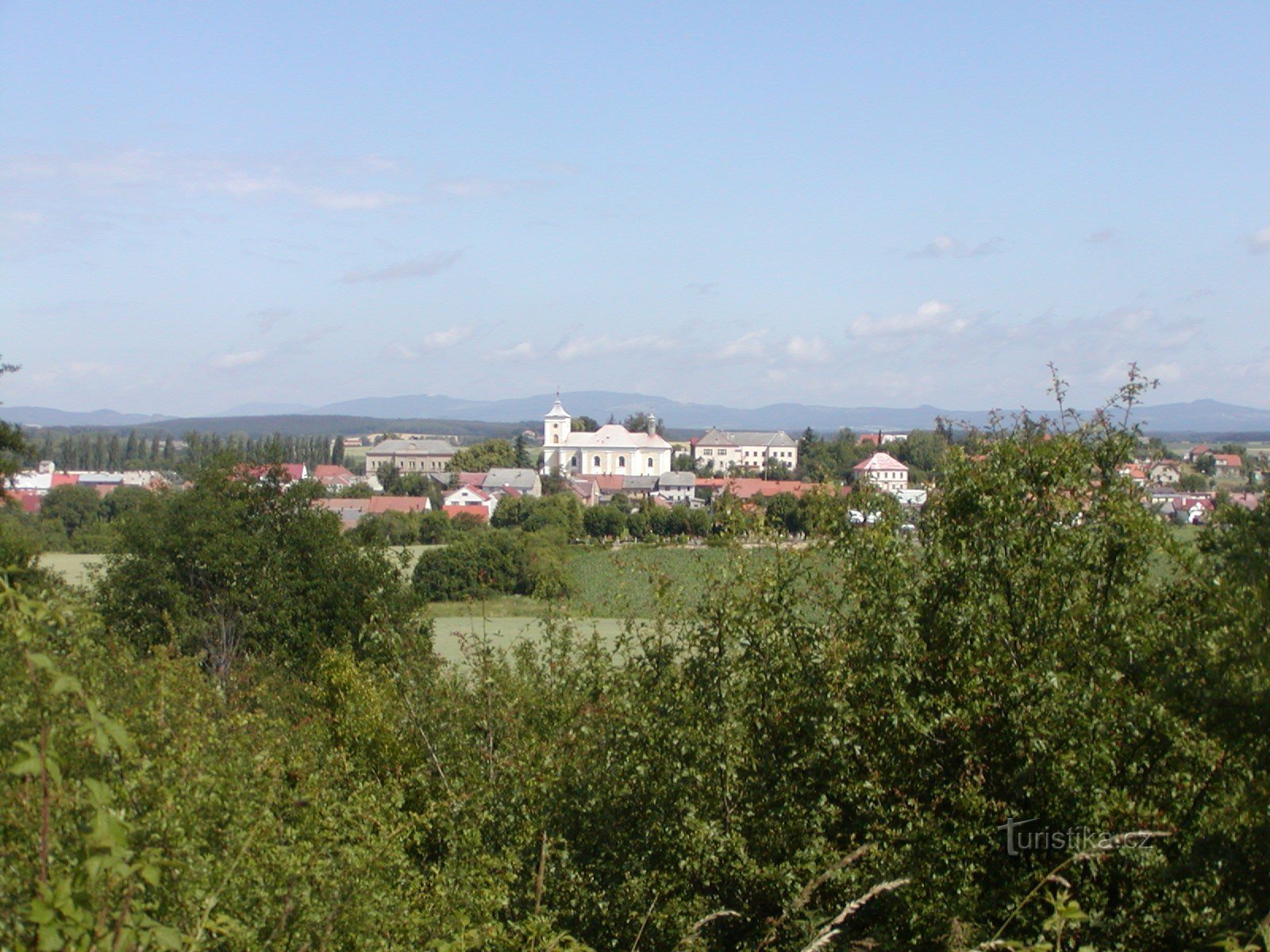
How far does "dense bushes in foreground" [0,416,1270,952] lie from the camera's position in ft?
15.6

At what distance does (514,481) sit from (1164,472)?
12438 centimetres

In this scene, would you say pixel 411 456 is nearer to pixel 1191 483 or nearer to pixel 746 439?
pixel 746 439

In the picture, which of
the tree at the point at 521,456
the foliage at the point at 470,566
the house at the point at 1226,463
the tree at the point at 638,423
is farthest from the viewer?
the tree at the point at 638,423

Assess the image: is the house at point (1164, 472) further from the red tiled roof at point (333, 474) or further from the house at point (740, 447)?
the house at point (740, 447)

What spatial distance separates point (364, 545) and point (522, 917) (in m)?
21.5

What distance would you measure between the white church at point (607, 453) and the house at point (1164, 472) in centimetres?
14541

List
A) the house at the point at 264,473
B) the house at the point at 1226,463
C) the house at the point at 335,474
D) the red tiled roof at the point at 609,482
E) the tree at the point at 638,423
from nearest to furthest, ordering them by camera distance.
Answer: the house at the point at 1226,463 → the house at the point at 264,473 → the red tiled roof at the point at 609,482 → the house at the point at 335,474 → the tree at the point at 638,423

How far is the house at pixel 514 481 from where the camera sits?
126312 millimetres

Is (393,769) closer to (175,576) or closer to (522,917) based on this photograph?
(522,917)

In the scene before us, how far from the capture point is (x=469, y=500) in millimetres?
110188

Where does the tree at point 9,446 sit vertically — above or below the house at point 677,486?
above

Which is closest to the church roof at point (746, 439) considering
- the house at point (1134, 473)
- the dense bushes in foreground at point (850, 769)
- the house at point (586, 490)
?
the house at point (586, 490)

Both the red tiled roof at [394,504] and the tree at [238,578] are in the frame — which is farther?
the red tiled roof at [394,504]

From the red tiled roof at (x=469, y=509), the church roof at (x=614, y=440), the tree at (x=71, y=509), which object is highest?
the church roof at (x=614, y=440)
